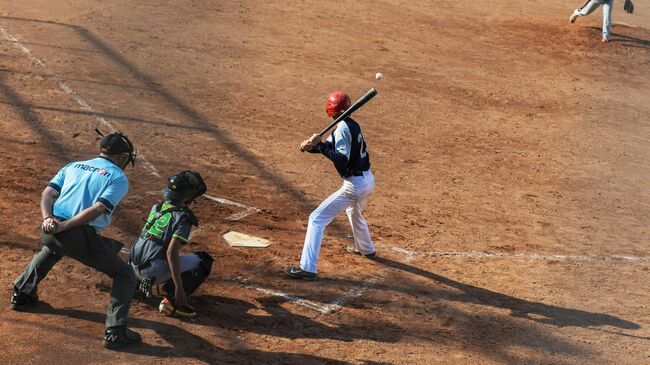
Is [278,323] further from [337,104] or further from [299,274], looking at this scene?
[337,104]

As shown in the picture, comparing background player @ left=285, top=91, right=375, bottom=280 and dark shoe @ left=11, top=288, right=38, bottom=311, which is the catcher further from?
background player @ left=285, top=91, right=375, bottom=280

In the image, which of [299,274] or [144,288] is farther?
[299,274]

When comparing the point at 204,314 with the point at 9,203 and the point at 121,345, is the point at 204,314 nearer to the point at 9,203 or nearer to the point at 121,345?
the point at 121,345

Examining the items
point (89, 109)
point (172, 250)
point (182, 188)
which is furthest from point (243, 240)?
point (89, 109)

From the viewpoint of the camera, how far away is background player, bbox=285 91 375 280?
1048cm

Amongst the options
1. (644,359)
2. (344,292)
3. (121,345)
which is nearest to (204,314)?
(121,345)

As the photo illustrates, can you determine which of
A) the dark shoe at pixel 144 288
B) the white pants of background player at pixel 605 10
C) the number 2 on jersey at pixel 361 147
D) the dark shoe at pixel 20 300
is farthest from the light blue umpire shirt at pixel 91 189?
the white pants of background player at pixel 605 10

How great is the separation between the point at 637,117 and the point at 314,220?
11.0 metres

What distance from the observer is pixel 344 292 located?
10.4m

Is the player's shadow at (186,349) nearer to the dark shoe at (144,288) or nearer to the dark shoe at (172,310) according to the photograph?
the dark shoe at (172,310)

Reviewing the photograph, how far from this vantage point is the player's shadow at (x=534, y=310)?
1023cm

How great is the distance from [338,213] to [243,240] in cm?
138

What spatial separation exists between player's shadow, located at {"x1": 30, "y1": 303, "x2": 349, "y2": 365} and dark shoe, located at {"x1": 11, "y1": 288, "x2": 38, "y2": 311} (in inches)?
4.3

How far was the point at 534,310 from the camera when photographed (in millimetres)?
10438
